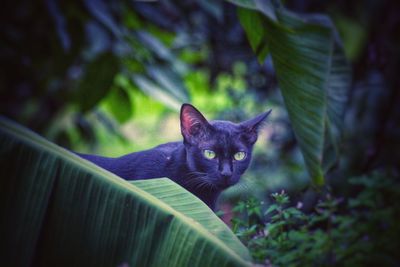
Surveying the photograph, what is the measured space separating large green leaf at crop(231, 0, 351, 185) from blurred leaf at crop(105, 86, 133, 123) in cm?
160

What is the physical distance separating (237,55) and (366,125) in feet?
6.10

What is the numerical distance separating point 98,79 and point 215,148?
5.38 feet

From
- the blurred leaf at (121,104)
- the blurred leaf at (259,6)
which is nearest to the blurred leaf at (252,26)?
the blurred leaf at (259,6)

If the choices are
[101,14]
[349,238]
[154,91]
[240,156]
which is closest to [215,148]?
[240,156]

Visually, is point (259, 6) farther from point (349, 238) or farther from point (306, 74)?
point (349, 238)

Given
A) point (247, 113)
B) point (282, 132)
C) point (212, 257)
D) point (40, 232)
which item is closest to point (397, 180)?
point (212, 257)

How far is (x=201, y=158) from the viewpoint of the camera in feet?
7.08

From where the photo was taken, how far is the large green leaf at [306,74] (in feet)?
6.91

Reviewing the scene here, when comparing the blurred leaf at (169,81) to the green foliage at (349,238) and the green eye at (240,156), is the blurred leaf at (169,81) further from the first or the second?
the green foliage at (349,238)

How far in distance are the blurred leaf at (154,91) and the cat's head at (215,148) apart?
3.92ft

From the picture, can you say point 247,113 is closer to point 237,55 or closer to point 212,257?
point 237,55

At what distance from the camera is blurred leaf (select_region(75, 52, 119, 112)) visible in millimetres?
3456

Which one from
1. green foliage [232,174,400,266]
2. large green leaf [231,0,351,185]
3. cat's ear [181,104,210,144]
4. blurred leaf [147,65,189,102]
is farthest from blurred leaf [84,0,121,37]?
green foliage [232,174,400,266]

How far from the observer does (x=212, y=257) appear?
1.59 meters
